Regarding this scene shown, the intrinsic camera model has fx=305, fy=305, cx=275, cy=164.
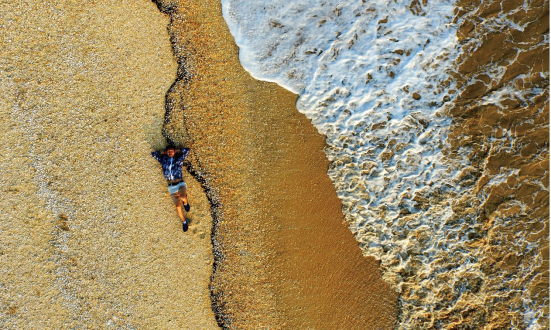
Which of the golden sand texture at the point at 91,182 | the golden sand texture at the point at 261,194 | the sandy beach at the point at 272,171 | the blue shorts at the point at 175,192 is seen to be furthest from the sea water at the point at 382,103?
the blue shorts at the point at 175,192

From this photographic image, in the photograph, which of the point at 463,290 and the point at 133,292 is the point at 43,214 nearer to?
the point at 133,292

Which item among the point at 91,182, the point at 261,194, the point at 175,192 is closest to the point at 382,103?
the point at 261,194

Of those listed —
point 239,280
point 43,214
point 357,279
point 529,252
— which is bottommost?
point 529,252

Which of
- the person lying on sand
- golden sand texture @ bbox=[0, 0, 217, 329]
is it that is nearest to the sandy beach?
golden sand texture @ bbox=[0, 0, 217, 329]

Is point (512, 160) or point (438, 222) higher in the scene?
point (512, 160)

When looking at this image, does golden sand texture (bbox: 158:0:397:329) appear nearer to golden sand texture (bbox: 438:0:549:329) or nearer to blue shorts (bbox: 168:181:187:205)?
blue shorts (bbox: 168:181:187:205)

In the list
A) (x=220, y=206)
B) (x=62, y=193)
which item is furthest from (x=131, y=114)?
(x=220, y=206)
